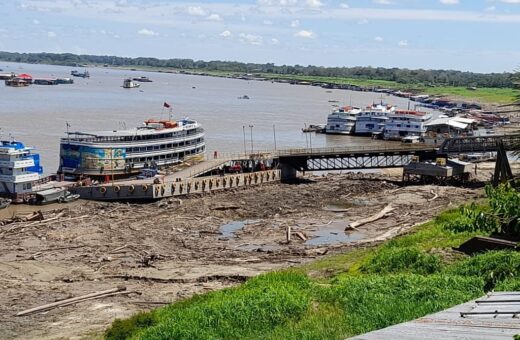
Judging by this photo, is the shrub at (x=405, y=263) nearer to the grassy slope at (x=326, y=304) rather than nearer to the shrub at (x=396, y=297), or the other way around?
the grassy slope at (x=326, y=304)

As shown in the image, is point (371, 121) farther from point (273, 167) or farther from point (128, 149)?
point (128, 149)

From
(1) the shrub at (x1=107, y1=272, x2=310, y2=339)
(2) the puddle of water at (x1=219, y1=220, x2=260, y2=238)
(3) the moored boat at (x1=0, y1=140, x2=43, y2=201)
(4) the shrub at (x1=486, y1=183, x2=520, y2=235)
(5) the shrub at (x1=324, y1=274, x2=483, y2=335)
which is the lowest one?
(2) the puddle of water at (x1=219, y1=220, x2=260, y2=238)

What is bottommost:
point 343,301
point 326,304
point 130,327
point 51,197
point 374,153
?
point 51,197

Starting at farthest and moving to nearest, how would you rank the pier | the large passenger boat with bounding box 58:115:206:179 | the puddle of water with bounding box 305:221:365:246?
the large passenger boat with bounding box 58:115:206:179
the pier
the puddle of water with bounding box 305:221:365:246

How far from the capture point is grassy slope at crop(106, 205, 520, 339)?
48.4ft

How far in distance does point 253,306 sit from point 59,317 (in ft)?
35.3

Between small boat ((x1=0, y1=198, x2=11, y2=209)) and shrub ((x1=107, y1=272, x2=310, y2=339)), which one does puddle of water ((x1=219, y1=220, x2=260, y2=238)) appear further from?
shrub ((x1=107, y1=272, x2=310, y2=339))

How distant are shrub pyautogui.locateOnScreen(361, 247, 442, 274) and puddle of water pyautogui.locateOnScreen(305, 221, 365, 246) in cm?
1597

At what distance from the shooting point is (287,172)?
6188 centimetres

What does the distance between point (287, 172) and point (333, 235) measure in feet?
68.6

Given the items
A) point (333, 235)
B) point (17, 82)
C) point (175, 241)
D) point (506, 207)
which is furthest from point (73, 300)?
point (17, 82)

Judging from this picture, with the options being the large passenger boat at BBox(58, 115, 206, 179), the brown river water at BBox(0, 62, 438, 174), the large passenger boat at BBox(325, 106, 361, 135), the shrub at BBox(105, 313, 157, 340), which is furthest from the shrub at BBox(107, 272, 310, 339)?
the large passenger boat at BBox(325, 106, 361, 135)

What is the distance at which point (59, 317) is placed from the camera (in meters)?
25.1

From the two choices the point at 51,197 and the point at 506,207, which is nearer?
the point at 506,207
